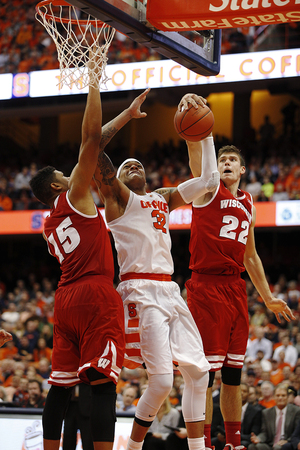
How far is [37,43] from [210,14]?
507 inches

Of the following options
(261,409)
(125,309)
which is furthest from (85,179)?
(261,409)

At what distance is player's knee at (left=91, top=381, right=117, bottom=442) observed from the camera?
3.63 m

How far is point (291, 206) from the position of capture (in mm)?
13477

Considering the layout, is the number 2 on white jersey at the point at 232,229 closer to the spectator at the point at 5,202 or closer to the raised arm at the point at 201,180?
the raised arm at the point at 201,180

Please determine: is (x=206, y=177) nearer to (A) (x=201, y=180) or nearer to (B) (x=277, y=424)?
(A) (x=201, y=180)

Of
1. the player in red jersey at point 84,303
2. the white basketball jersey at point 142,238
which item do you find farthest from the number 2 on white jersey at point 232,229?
the player in red jersey at point 84,303

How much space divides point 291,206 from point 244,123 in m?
6.65

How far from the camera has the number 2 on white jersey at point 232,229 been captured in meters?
Result: 4.91

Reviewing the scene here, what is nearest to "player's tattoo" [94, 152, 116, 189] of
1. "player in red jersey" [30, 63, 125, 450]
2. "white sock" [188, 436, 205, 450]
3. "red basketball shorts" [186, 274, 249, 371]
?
"player in red jersey" [30, 63, 125, 450]

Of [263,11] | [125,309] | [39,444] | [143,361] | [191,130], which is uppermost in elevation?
[263,11]

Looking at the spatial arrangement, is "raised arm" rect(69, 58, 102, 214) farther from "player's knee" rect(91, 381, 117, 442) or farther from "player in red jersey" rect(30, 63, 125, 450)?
"player's knee" rect(91, 381, 117, 442)

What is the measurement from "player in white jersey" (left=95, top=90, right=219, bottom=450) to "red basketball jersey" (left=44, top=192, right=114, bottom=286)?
14.7 inches

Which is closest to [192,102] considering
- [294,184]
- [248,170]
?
[294,184]

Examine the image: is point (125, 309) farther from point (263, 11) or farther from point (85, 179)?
point (263, 11)
